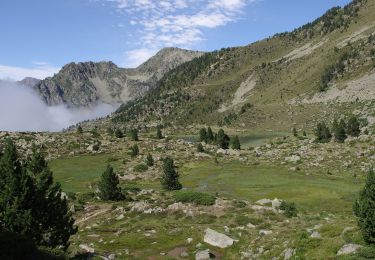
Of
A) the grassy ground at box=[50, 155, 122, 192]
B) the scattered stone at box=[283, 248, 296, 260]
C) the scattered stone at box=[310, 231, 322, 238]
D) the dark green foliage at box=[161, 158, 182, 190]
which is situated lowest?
the grassy ground at box=[50, 155, 122, 192]

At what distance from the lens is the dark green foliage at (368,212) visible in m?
28.9

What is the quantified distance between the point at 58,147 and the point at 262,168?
60.2 meters

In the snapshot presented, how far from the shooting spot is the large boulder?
4009 centimetres

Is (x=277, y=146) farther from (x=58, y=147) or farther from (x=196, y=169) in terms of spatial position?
(x=58, y=147)

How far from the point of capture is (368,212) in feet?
96.7

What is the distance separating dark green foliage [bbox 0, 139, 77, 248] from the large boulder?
41.6ft

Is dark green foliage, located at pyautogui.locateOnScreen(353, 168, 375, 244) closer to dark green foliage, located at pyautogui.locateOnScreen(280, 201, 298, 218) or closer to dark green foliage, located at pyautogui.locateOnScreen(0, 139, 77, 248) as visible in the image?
dark green foliage, located at pyautogui.locateOnScreen(280, 201, 298, 218)

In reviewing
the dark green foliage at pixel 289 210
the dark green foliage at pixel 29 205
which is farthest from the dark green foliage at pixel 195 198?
the dark green foliage at pixel 29 205

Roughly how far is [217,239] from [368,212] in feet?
50.9

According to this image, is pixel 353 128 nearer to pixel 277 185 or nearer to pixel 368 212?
pixel 277 185

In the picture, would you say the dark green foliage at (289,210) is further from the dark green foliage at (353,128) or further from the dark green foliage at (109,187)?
the dark green foliage at (353,128)

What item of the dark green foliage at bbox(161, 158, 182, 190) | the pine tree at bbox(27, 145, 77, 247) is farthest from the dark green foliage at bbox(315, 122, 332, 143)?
the pine tree at bbox(27, 145, 77, 247)

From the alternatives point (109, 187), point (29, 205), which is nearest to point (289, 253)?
point (29, 205)

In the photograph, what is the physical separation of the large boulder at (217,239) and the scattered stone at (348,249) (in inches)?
510
